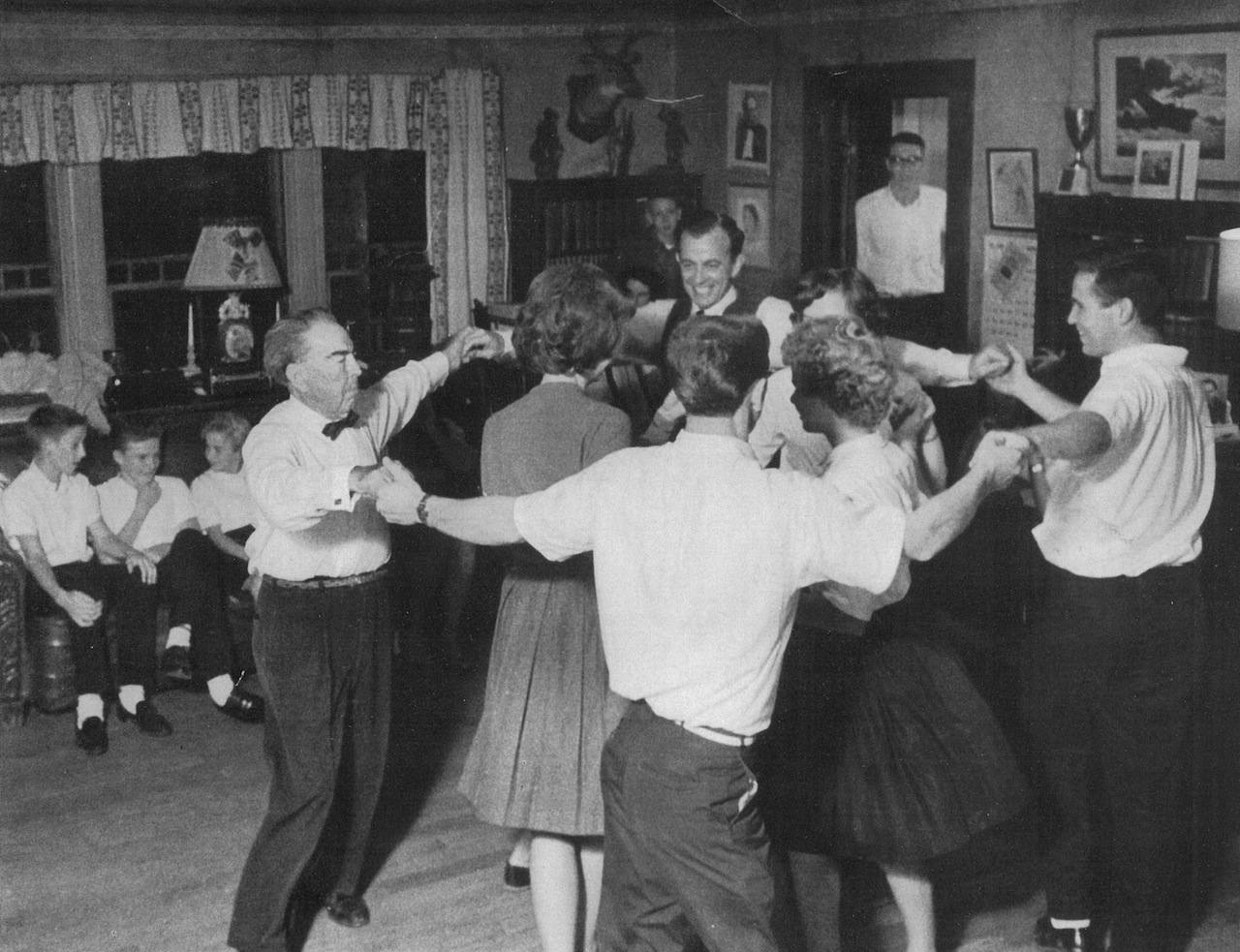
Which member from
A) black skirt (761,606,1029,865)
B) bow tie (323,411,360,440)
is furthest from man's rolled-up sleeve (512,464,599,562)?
bow tie (323,411,360,440)

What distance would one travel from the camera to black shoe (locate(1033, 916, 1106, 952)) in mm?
3816

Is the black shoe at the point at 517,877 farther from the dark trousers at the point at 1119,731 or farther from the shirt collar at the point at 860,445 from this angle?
the shirt collar at the point at 860,445

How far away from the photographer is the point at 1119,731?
3.66 m

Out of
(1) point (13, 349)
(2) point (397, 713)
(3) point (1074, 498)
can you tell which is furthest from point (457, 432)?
(3) point (1074, 498)

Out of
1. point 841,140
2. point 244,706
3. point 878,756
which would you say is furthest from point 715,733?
point 841,140

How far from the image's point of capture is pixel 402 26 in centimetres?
810

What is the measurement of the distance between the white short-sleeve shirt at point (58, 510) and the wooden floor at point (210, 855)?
0.63 m

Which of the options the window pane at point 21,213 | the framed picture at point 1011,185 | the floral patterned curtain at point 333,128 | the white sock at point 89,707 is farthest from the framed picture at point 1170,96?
the window pane at point 21,213

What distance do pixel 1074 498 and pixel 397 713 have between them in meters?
A: 2.84

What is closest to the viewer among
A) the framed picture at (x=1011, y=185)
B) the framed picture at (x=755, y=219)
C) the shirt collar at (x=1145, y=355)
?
the shirt collar at (x=1145, y=355)

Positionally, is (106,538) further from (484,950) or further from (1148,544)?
(1148,544)

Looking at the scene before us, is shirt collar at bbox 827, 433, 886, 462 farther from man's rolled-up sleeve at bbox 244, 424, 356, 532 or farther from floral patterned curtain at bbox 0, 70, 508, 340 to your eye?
floral patterned curtain at bbox 0, 70, 508, 340

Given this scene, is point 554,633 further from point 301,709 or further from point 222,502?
point 222,502

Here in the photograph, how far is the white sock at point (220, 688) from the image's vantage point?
18.2ft
